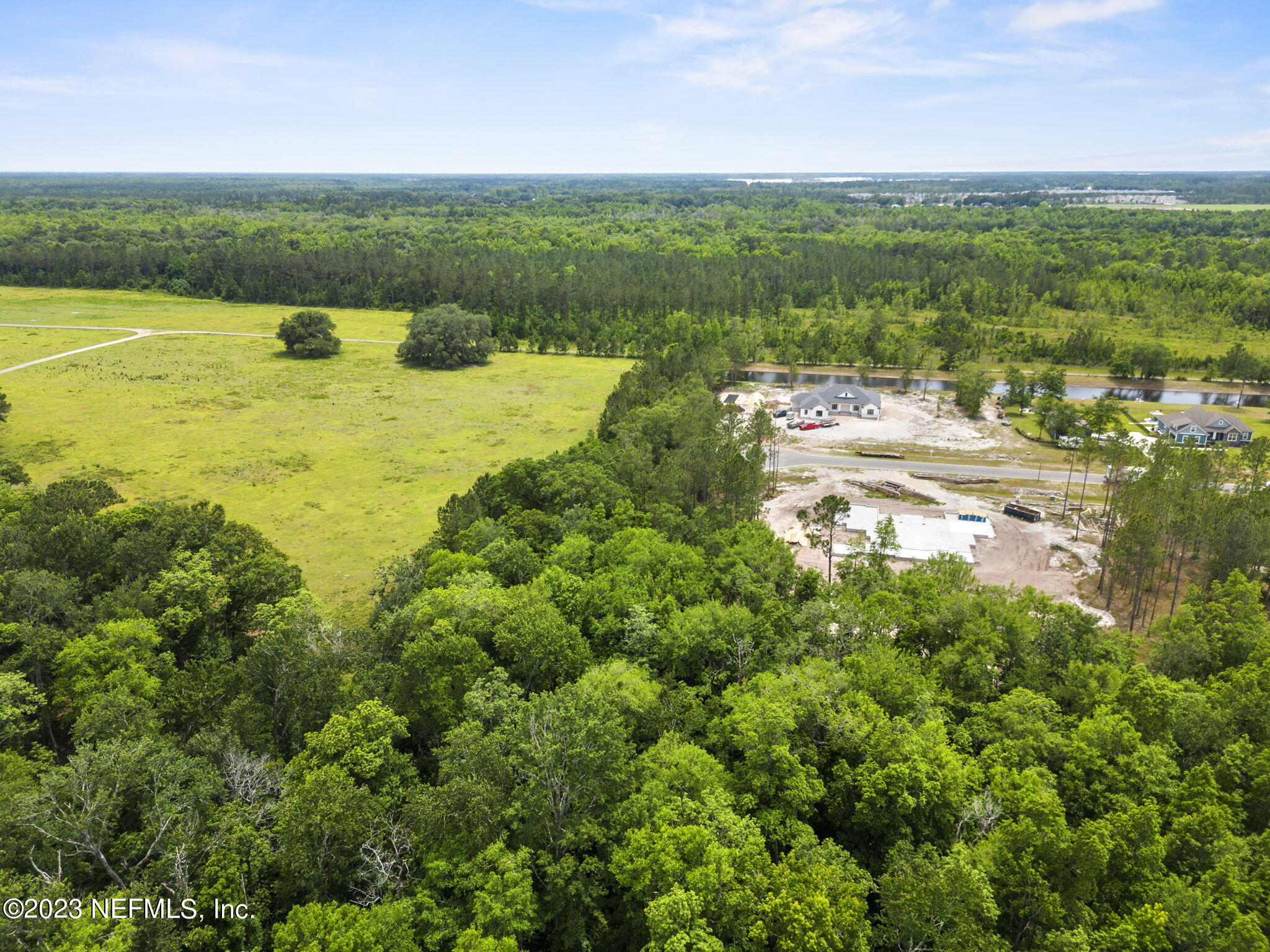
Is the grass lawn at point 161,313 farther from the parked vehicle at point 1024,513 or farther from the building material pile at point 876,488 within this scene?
the parked vehicle at point 1024,513

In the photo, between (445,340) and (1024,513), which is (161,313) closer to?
(445,340)

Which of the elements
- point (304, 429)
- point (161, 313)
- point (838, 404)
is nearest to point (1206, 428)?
point (838, 404)

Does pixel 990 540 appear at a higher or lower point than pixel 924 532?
lower

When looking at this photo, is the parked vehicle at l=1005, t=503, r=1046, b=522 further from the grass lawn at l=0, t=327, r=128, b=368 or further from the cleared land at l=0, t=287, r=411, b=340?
the grass lawn at l=0, t=327, r=128, b=368

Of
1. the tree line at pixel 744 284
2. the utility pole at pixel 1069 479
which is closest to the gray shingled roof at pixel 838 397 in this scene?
the tree line at pixel 744 284

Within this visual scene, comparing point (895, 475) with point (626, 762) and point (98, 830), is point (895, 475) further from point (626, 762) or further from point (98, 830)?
point (98, 830)

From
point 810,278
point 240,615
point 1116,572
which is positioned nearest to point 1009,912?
point 1116,572

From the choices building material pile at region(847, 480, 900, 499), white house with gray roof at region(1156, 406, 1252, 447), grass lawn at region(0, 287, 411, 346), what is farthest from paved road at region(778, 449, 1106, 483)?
grass lawn at region(0, 287, 411, 346)
